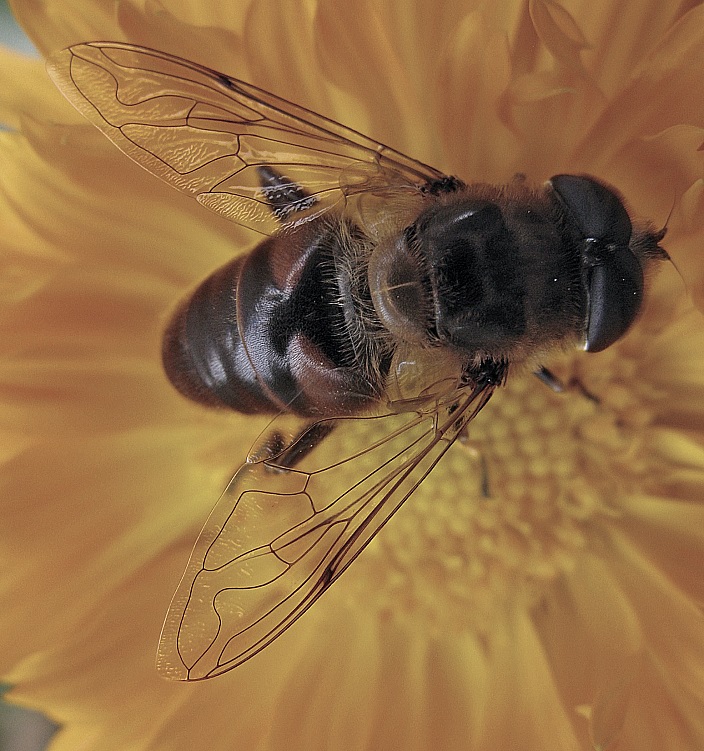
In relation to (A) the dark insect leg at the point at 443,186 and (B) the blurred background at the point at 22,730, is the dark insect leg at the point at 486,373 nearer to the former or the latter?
(A) the dark insect leg at the point at 443,186

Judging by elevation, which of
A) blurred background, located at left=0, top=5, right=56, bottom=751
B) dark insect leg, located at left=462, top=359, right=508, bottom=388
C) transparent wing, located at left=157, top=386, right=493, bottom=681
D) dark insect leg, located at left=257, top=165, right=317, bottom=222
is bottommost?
blurred background, located at left=0, top=5, right=56, bottom=751

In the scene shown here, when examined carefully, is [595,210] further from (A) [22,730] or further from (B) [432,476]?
(A) [22,730]

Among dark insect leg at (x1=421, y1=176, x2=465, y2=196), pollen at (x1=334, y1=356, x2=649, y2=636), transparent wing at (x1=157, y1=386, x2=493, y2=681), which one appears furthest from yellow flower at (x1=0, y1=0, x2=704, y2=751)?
transparent wing at (x1=157, y1=386, x2=493, y2=681)

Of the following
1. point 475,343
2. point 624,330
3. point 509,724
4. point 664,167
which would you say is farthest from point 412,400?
point 509,724

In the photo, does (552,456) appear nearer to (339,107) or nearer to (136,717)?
(339,107)

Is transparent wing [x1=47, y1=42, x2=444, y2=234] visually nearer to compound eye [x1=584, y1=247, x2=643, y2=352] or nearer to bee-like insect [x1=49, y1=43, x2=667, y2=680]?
bee-like insect [x1=49, y1=43, x2=667, y2=680]

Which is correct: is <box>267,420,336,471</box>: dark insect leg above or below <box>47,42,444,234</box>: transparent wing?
below
